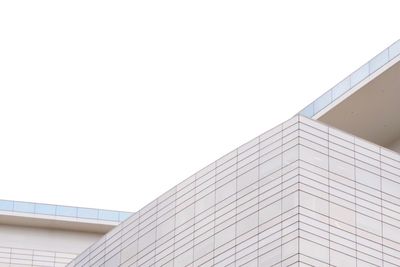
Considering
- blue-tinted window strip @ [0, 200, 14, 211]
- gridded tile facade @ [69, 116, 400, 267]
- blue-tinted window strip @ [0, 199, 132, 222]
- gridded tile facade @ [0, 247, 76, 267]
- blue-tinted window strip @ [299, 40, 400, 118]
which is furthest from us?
blue-tinted window strip @ [0, 199, 132, 222]

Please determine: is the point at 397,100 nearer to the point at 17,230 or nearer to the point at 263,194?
the point at 263,194

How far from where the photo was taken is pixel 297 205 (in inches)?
1501

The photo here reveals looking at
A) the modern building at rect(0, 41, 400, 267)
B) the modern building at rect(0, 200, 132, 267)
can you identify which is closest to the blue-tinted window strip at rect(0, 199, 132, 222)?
the modern building at rect(0, 200, 132, 267)

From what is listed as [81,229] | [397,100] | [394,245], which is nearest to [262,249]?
[394,245]

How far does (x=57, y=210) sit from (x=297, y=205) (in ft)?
86.1

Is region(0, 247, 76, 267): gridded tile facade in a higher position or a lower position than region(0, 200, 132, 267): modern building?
Result: lower

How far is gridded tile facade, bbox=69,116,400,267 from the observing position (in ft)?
125

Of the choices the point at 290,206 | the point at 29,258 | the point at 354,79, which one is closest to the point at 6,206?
the point at 29,258

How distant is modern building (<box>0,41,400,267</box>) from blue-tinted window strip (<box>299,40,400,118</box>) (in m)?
7.34

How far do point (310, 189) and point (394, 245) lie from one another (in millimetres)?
3301

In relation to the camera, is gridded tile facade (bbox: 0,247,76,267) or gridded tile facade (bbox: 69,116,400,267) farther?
gridded tile facade (bbox: 0,247,76,267)

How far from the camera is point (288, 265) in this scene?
122 ft

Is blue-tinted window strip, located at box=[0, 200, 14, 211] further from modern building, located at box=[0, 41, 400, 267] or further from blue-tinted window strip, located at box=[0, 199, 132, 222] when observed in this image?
modern building, located at box=[0, 41, 400, 267]

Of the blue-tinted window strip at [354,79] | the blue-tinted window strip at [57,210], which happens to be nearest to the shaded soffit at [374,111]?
the blue-tinted window strip at [354,79]
